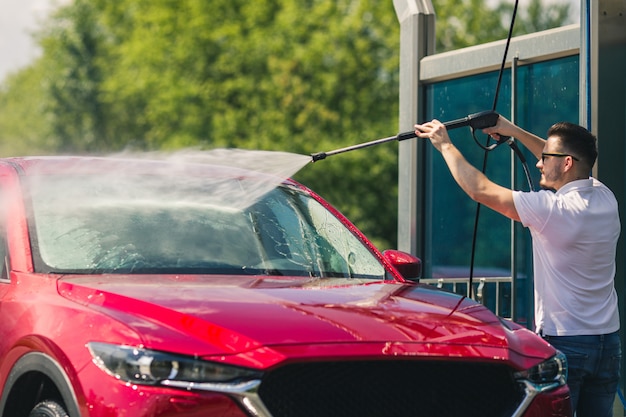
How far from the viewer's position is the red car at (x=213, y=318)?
147 inches

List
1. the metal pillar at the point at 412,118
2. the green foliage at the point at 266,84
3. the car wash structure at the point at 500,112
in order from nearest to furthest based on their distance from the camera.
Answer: the car wash structure at the point at 500,112
the metal pillar at the point at 412,118
the green foliage at the point at 266,84

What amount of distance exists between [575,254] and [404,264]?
1020 millimetres

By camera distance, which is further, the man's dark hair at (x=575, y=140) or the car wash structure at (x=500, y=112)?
the car wash structure at (x=500, y=112)

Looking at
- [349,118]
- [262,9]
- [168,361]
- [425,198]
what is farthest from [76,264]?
[262,9]

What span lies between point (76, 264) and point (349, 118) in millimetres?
35446

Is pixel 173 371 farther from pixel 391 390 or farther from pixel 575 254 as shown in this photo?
pixel 575 254

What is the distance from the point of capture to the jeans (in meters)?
5.07

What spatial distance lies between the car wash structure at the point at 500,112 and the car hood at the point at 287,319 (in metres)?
2.93

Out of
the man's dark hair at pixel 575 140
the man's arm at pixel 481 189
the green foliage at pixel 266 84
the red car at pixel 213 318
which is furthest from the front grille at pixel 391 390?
the green foliage at pixel 266 84

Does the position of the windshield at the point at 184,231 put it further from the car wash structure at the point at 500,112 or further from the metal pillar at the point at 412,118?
the metal pillar at the point at 412,118

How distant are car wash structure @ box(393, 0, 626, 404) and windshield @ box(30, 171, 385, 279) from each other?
217cm

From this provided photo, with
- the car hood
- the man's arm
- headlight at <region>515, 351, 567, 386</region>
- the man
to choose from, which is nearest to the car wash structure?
the man

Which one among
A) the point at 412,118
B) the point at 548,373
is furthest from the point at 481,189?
the point at 412,118

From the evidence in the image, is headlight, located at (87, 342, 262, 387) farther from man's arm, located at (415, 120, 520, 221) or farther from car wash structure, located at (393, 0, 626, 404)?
car wash structure, located at (393, 0, 626, 404)
